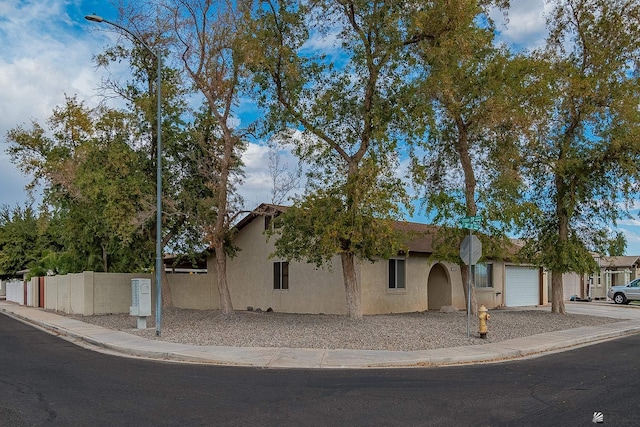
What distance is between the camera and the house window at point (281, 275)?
1057 inches

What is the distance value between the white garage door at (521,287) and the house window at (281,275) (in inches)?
487

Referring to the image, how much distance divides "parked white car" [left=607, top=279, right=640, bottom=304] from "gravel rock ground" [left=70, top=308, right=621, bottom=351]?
1480 cm

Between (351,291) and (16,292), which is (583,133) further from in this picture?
(16,292)

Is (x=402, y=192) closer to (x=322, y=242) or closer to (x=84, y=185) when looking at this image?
(x=322, y=242)

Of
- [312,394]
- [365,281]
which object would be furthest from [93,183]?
[312,394]

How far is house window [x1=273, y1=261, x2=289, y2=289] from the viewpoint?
2686cm

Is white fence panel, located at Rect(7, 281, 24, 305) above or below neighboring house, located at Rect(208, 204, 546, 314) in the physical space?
below

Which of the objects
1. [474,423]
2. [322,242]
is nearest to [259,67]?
[322,242]

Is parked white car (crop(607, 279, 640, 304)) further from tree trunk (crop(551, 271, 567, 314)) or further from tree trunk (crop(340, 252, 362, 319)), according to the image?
tree trunk (crop(340, 252, 362, 319))

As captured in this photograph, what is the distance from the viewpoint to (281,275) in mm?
27141

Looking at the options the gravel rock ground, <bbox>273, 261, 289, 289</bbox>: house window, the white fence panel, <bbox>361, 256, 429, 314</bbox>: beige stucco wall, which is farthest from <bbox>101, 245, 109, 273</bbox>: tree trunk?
<bbox>361, 256, 429, 314</bbox>: beige stucco wall

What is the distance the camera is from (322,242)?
694 inches

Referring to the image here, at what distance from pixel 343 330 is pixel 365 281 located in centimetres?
670

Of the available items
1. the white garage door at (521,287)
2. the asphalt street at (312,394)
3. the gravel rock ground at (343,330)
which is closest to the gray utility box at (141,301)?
the gravel rock ground at (343,330)
